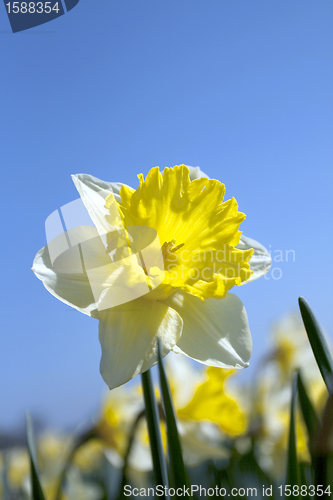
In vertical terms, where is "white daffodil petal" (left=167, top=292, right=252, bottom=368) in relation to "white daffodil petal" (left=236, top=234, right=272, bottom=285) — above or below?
below

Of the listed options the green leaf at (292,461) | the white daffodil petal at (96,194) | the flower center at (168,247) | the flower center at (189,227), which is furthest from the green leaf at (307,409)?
the white daffodil petal at (96,194)

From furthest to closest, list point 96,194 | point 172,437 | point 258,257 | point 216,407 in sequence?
1. point 216,407
2. point 258,257
3. point 96,194
4. point 172,437

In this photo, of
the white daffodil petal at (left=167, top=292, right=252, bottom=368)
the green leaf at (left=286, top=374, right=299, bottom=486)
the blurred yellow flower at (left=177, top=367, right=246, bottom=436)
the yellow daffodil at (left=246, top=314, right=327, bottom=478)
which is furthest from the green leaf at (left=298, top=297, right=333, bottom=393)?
the blurred yellow flower at (left=177, top=367, right=246, bottom=436)

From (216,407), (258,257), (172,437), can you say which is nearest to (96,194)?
(258,257)

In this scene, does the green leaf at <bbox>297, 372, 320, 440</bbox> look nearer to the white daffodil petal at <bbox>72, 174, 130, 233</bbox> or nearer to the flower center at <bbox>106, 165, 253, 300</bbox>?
the flower center at <bbox>106, 165, 253, 300</bbox>

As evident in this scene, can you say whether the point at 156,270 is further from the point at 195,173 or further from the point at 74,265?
the point at 195,173

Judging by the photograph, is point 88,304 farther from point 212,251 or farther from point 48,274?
point 212,251

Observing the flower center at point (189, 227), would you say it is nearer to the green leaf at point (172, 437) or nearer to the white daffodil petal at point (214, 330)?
the white daffodil petal at point (214, 330)
